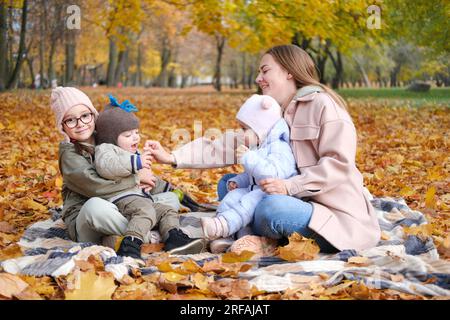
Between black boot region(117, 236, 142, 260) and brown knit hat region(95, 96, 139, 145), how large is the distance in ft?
2.32

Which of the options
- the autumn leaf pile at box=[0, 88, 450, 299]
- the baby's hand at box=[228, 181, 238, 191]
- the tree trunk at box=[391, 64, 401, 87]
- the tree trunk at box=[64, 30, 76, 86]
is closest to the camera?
the autumn leaf pile at box=[0, 88, 450, 299]

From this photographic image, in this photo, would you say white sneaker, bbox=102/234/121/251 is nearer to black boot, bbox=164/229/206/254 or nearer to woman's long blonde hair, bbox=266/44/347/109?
black boot, bbox=164/229/206/254

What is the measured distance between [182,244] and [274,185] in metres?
0.63

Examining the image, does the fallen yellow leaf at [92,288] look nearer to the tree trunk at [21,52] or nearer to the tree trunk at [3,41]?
the tree trunk at [3,41]

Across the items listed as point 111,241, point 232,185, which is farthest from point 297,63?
point 111,241

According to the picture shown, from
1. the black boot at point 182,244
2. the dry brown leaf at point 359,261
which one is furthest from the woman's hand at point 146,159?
the dry brown leaf at point 359,261

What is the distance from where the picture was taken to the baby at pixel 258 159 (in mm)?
3385

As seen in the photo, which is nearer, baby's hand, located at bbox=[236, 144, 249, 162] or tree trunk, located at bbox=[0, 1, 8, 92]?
baby's hand, located at bbox=[236, 144, 249, 162]

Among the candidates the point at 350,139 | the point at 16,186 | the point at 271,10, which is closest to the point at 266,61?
the point at 350,139

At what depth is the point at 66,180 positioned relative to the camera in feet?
11.9

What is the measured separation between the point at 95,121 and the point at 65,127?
0.63 feet

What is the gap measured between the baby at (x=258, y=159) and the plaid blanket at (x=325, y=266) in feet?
0.69

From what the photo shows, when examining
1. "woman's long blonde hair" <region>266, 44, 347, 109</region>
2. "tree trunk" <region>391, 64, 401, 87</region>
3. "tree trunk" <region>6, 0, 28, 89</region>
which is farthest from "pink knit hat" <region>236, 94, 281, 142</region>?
"tree trunk" <region>391, 64, 401, 87</region>

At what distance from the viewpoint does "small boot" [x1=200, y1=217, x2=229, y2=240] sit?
11.2 ft
